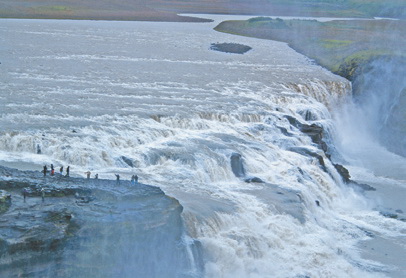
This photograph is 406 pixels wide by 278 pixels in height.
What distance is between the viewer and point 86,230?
21.6 metres

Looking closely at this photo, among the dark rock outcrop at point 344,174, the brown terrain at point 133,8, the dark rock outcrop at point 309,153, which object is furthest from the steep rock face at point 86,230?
the brown terrain at point 133,8

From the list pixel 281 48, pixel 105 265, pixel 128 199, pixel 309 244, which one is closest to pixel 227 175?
pixel 309 244

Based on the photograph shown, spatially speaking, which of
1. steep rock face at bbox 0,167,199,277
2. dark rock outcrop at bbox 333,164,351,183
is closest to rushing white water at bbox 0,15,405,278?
dark rock outcrop at bbox 333,164,351,183

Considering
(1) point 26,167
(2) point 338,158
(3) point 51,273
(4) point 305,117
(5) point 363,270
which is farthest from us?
(4) point 305,117

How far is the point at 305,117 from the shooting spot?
151 feet

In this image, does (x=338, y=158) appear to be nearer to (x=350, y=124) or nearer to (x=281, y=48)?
(x=350, y=124)

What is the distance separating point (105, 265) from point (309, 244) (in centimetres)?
999

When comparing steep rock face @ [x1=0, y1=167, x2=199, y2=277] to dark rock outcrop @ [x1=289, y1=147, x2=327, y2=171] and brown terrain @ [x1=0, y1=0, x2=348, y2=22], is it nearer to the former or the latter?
dark rock outcrop @ [x1=289, y1=147, x2=327, y2=171]

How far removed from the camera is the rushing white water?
26.2 metres

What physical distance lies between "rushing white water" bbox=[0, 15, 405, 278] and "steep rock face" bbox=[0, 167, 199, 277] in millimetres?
1549

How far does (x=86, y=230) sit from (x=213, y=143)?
47.3 feet

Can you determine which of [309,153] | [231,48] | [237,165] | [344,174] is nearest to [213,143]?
[237,165]

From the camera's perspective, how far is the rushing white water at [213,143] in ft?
85.9

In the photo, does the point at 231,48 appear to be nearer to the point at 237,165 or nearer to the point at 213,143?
the point at 213,143
